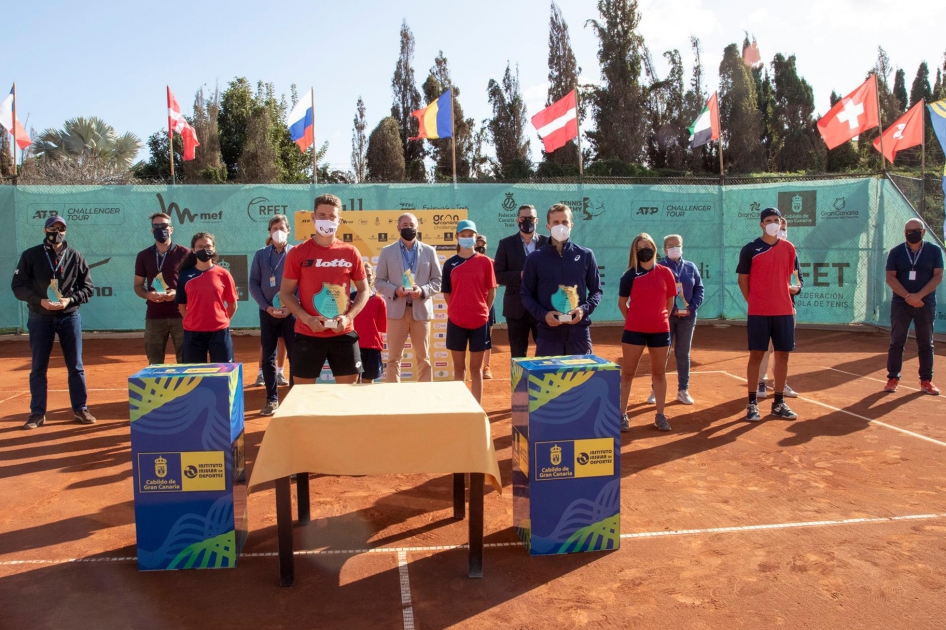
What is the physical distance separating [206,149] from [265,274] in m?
38.5

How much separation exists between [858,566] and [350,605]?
288 centimetres

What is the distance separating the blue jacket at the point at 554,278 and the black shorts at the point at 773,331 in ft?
8.11

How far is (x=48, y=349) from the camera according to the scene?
25.6ft

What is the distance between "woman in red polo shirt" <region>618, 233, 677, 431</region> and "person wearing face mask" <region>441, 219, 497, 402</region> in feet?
4.41

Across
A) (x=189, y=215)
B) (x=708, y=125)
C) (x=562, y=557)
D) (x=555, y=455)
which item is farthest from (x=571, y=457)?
(x=708, y=125)

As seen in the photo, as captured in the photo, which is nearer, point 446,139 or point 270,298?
point 270,298

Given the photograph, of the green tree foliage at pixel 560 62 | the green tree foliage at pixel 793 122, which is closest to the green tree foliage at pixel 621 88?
the green tree foliage at pixel 560 62

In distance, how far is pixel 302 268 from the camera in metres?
5.56

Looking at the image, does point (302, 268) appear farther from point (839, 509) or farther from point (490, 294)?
point (839, 509)

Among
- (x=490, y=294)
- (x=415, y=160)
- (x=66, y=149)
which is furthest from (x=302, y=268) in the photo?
(x=415, y=160)

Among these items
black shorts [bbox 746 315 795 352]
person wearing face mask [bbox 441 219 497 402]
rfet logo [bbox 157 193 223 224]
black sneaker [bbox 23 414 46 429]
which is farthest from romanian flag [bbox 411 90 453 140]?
black sneaker [bbox 23 414 46 429]

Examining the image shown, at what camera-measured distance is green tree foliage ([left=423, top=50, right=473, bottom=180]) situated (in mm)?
45625

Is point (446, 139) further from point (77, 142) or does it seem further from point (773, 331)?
point (773, 331)

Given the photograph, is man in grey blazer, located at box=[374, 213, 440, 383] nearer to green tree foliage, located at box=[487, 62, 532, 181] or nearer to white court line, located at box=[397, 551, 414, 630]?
white court line, located at box=[397, 551, 414, 630]
